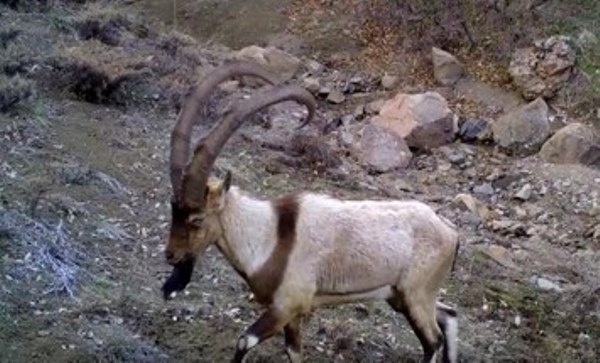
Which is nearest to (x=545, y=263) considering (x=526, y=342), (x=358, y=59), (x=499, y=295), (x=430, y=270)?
(x=499, y=295)

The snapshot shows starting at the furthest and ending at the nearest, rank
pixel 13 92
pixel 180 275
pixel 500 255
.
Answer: pixel 13 92, pixel 500 255, pixel 180 275

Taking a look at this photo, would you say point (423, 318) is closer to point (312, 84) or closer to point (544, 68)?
point (312, 84)

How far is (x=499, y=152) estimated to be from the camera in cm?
1178

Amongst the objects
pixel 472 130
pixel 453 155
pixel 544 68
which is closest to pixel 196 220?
pixel 453 155

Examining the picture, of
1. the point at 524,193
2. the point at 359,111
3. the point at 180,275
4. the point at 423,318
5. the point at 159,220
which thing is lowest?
the point at 359,111

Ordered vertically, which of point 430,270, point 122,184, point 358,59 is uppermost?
point 430,270

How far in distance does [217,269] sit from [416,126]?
4249 mm

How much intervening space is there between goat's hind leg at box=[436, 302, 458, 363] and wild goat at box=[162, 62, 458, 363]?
0.41ft

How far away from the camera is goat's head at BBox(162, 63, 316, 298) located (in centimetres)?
558

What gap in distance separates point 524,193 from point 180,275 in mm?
5606

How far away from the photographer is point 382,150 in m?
11.2

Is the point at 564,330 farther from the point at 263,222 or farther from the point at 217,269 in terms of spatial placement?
the point at 263,222

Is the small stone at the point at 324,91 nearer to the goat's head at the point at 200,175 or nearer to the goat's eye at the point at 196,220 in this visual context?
the goat's head at the point at 200,175

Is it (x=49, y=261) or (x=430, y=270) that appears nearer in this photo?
(x=430, y=270)
